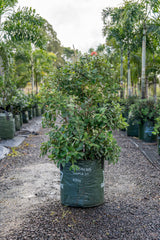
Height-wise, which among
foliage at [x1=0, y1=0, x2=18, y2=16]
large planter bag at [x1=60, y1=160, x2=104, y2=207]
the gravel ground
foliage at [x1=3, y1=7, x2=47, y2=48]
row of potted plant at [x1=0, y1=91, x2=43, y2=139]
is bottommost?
the gravel ground

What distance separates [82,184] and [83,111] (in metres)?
0.83

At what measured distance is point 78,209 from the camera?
3.01 m

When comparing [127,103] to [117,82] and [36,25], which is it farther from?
[117,82]

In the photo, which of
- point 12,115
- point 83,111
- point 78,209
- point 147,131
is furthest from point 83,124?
point 12,115

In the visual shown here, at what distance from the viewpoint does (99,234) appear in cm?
251

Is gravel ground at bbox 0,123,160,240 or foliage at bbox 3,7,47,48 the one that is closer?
gravel ground at bbox 0,123,160,240

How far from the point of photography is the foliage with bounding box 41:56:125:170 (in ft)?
9.27

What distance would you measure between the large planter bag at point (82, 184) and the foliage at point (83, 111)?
0.38 feet

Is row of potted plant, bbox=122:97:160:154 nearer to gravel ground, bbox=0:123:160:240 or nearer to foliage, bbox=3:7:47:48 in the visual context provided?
gravel ground, bbox=0:123:160:240

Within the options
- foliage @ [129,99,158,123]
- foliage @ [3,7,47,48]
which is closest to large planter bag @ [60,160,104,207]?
foliage @ [129,99,158,123]

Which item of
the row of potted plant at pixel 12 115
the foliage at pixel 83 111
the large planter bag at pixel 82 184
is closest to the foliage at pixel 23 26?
the row of potted plant at pixel 12 115

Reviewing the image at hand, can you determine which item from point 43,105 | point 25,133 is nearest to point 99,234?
point 43,105

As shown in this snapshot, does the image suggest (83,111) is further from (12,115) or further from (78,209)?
(12,115)

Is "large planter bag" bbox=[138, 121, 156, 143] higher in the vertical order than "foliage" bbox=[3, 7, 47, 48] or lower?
lower
